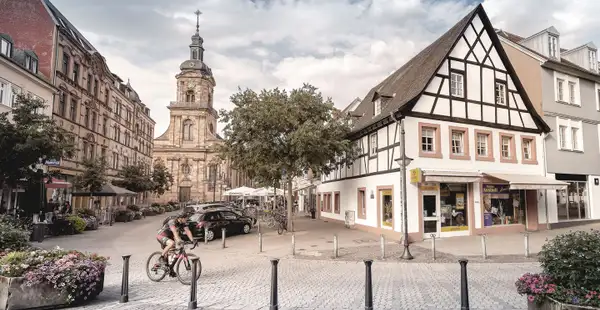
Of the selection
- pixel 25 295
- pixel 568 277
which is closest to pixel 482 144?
pixel 568 277

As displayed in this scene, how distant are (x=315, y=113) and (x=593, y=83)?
18.1m

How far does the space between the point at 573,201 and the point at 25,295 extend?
1021 inches

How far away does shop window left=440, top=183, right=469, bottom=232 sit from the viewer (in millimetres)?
17812

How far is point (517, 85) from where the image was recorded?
20.2m

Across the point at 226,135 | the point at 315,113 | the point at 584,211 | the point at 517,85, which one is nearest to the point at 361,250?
the point at 315,113

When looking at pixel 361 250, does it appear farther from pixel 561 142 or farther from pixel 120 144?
pixel 120 144

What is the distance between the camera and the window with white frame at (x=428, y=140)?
58.9 ft

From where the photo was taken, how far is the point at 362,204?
872 inches

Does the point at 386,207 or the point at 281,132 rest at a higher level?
the point at 281,132

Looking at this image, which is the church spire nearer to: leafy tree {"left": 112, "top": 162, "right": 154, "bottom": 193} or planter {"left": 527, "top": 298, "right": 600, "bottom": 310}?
leafy tree {"left": 112, "top": 162, "right": 154, "bottom": 193}

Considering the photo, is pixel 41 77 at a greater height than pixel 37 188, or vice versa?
pixel 41 77

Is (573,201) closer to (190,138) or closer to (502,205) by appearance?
(502,205)

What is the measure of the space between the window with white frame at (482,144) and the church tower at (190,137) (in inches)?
2264

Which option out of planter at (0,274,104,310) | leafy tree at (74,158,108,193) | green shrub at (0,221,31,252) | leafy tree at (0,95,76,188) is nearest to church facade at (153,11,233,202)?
leafy tree at (74,158,108,193)
